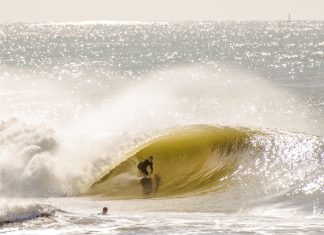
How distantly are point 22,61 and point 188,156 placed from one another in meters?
82.1

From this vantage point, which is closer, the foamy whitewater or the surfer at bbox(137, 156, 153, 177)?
the foamy whitewater

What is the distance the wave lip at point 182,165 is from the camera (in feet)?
74.3

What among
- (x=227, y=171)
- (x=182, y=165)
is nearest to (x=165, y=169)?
(x=182, y=165)

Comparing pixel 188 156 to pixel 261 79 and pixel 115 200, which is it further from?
pixel 261 79

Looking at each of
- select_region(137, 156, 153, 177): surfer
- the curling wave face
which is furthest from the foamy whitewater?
select_region(137, 156, 153, 177): surfer

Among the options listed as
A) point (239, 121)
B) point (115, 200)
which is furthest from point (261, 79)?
point (115, 200)

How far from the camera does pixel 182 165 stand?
24.8 m

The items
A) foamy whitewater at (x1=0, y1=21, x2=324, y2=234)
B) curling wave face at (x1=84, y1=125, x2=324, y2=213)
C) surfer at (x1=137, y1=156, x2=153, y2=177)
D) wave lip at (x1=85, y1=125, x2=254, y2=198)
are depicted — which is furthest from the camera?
surfer at (x1=137, y1=156, x2=153, y2=177)

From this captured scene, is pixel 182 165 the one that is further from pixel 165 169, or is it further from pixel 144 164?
pixel 144 164

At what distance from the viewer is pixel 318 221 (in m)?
17.3

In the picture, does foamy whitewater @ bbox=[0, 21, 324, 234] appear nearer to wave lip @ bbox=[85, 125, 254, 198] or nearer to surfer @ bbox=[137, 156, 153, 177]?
wave lip @ bbox=[85, 125, 254, 198]

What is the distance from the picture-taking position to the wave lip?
22.7m

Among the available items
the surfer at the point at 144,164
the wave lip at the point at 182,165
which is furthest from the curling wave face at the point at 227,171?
the surfer at the point at 144,164

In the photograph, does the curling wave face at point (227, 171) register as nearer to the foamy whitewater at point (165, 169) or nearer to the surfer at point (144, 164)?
the foamy whitewater at point (165, 169)
